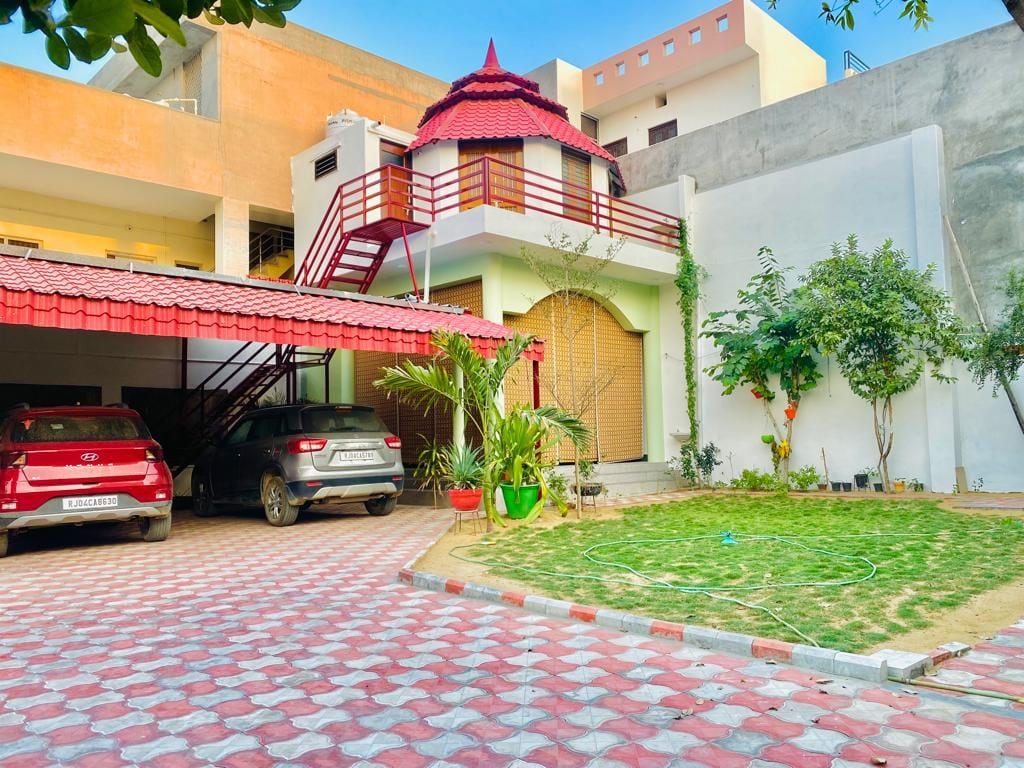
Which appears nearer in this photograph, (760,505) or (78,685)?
(78,685)

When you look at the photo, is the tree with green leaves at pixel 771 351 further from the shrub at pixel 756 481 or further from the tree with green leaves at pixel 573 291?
the tree with green leaves at pixel 573 291

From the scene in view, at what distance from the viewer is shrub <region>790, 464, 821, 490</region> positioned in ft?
44.8

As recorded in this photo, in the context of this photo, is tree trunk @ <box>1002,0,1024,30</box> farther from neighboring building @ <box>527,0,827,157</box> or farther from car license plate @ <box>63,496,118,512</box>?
neighboring building @ <box>527,0,827,157</box>

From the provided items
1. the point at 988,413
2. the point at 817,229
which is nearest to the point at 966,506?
the point at 988,413

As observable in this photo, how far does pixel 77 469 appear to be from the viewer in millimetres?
8039

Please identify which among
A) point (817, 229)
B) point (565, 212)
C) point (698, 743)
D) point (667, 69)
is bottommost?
point (698, 743)

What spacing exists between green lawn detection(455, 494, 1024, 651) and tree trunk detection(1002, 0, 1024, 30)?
9.87ft

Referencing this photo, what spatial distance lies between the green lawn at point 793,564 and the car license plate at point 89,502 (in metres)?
3.77

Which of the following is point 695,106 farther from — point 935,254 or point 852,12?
point 852,12

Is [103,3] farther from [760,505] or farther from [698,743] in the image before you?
[760,505]

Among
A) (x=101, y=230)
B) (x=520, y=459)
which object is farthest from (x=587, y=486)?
(x=101, y=230)

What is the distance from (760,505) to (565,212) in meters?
7.28

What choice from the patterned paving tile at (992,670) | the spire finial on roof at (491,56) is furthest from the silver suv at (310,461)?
the spire finial on roof at (491,56)

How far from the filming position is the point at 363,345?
33.8ft
